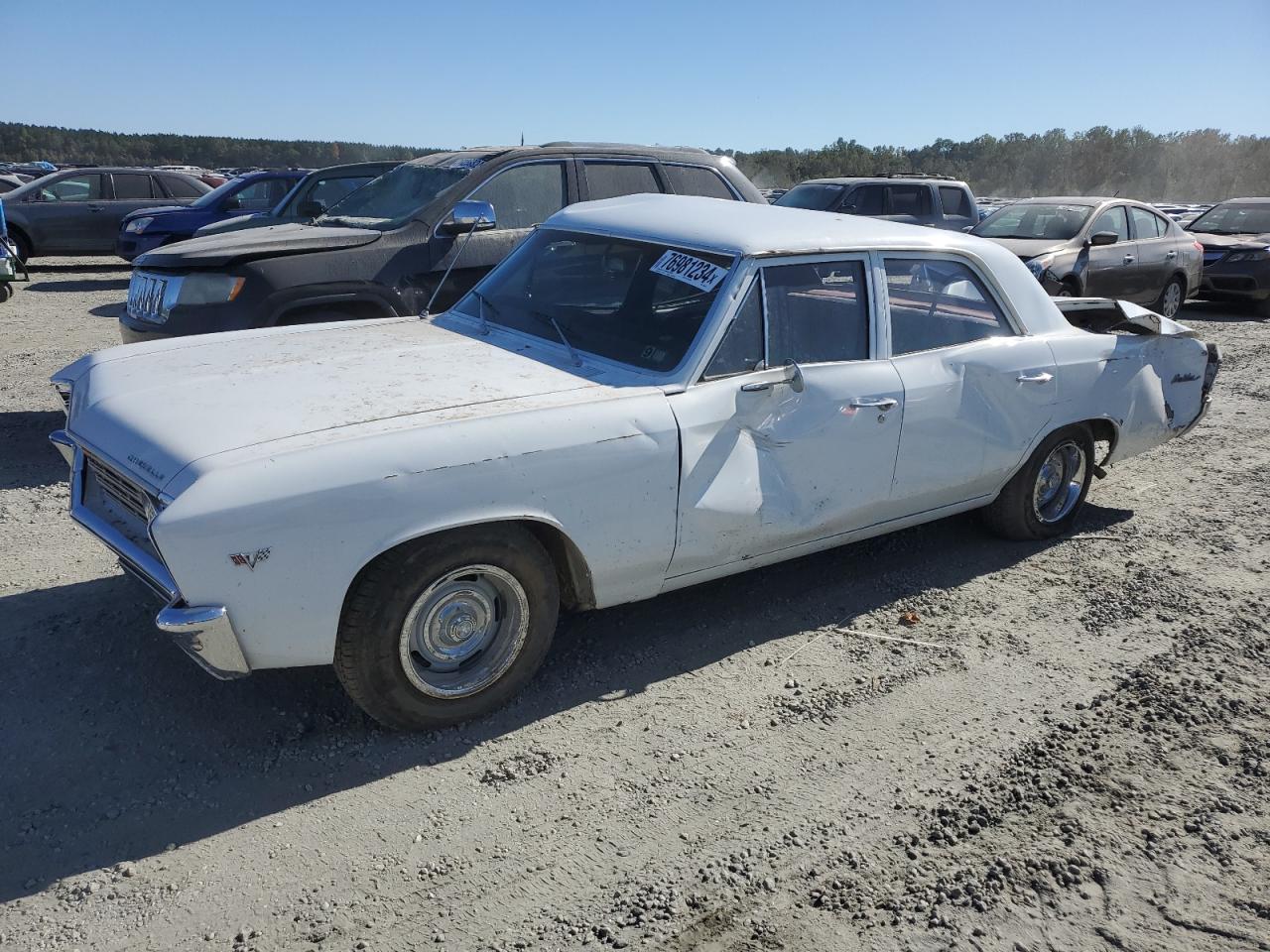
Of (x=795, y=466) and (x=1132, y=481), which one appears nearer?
(x=795, y=466)

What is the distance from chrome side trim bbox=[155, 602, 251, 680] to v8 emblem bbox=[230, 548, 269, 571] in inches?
5.5

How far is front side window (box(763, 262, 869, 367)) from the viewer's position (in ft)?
13.1

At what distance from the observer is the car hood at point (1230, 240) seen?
43.8ft

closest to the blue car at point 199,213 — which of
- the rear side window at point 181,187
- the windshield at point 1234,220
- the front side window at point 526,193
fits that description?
the rear side window at point 181,187

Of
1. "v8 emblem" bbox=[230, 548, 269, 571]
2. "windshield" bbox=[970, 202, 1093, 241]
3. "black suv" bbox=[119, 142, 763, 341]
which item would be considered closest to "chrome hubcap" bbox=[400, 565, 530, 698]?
"v8 emblem" bbox=[230, 548, 269, 571]

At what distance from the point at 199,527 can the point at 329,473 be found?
1.25 ft

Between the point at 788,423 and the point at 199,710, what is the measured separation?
7.71 ft

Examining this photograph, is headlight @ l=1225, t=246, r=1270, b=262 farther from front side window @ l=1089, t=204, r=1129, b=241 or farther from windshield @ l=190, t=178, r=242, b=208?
windshield @ l=190, t=178, r=242, b=208

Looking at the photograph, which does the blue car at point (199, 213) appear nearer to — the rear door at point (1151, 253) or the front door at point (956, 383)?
the rear door at point (1151, 253)

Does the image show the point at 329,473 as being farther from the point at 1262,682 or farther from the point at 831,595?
the point at 1262,682

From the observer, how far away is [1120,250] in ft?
36.7

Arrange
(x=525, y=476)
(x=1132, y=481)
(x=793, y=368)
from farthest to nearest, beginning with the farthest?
(x=1132, y=481)
(x=793, y=368)
(x=525, y=476)

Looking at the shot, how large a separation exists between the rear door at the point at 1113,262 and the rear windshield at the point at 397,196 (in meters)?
7.23

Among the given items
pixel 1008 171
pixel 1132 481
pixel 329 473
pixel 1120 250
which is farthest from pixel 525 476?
pixel 1008 171
